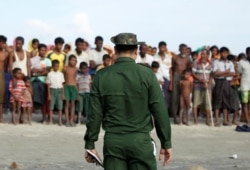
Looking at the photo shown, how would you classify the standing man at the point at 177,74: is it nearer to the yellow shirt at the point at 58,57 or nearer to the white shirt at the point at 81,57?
the white shirt at the point at 81,57

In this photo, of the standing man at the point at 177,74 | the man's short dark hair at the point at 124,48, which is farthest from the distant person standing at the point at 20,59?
the man's short dark hair at the point at 124,48

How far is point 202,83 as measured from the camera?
558 inches

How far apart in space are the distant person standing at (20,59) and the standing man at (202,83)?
13.2 feet

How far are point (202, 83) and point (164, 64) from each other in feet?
3.50

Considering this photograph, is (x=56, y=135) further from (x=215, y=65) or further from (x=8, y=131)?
(x=215, y=65)

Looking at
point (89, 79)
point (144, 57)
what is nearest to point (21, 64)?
point (89, 79)

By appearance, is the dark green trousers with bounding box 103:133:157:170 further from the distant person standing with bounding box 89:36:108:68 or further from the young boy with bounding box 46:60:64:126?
the distant person standing with bounding box 89:36:108:68

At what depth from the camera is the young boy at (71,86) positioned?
13.1 m

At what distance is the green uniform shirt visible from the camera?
4305mm

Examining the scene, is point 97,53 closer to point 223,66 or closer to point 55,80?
point 55,80

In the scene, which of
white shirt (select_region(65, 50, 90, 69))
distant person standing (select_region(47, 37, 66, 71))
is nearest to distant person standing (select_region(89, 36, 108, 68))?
white shirt (select_region(65, 50, 90, 69))

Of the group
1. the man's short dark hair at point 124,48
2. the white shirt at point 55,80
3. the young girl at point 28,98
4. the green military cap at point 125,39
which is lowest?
the young girl at point 28,98

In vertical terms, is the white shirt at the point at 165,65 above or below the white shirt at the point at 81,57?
below

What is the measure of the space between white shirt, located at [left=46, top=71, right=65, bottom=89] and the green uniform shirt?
8835mm
